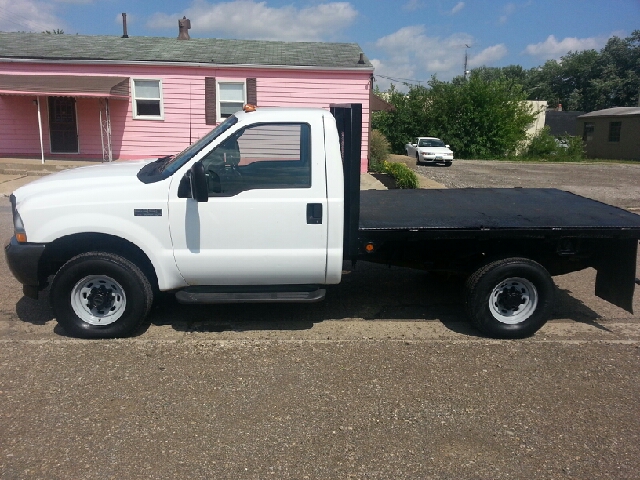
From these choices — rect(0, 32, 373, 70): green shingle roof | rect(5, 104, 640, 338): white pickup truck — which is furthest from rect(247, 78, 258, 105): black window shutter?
rect(5, 104, 640, 338): white pickup truck

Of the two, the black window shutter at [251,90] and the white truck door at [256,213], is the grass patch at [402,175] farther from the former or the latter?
the white truck door at [256,213]

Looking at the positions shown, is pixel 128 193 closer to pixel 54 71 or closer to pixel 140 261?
pixel 140 261

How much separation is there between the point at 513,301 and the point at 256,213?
2522mm

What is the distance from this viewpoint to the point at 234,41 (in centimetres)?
2112

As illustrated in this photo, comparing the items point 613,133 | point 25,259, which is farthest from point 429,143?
point 25,259

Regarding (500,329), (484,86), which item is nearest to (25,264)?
(500,329)

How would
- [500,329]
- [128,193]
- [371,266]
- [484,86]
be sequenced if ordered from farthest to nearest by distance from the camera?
[484,86]
[371,266]
[500,329]
[128,193]

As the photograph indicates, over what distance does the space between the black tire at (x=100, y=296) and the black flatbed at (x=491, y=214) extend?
81.4 inches

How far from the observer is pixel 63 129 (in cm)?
1938

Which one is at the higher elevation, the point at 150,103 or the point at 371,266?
the point at 150,103

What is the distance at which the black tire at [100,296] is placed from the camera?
5.16 m

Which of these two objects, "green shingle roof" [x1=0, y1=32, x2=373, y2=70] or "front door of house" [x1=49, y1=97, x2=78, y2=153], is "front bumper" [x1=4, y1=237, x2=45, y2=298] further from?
"front door of house" [x1=49, y1=97, x2=78, y2=153]

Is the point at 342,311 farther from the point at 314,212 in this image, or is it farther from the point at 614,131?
the point at 614,131

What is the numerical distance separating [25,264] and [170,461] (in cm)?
251
